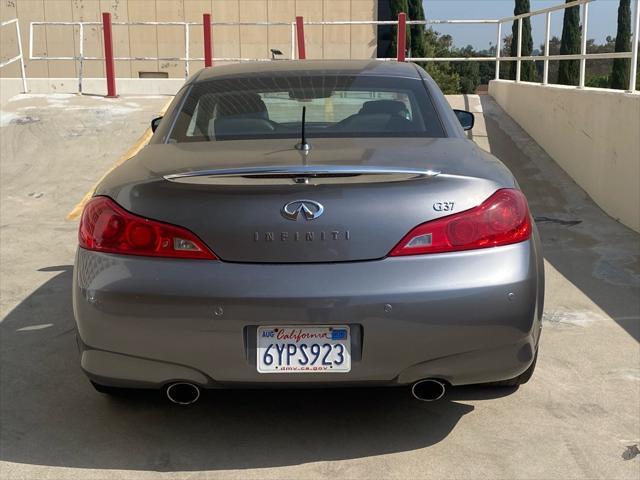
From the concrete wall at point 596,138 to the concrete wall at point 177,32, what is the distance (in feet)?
51.8

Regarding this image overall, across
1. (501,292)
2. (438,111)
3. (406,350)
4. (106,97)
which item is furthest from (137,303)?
(106,97)

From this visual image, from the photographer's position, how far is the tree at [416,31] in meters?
28.7

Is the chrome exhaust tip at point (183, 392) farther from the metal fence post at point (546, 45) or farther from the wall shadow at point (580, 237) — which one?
the metal fence post at point (546, 45)

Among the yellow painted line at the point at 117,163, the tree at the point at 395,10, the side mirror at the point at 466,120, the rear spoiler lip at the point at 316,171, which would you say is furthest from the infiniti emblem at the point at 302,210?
the tree at the point at 395,10

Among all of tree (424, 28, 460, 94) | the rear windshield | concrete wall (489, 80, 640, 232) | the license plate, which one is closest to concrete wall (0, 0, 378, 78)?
tree (424, 28, 460, 94)

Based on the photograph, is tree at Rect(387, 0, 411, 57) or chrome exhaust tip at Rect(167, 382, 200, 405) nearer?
chrome exhaust tip at Rect(167, 382, 200, 405)

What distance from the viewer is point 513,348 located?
2.83 metres

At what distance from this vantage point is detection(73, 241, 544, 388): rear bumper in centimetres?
267

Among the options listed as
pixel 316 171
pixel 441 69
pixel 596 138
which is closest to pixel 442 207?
pixel 316 171

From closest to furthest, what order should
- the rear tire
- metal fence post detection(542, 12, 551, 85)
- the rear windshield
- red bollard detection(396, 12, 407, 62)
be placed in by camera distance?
the rear tire
the rear windshield
metal fence post detection(542, 12, 551, 85)
red bollard detection(396, 12, 407, 62)

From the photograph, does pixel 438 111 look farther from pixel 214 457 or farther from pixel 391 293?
pixel 214 457

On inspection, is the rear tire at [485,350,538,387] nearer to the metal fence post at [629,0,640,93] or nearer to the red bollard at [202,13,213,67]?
the metal fence post at [629,0,640,93]

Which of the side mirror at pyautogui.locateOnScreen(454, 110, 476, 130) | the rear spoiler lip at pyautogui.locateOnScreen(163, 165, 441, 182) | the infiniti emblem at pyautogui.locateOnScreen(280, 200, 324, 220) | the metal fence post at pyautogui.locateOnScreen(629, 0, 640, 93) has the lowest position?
the infiniti emblem at pyautogui.locateOnScreen(280, 200, 324, 220)

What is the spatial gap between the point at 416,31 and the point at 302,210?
27.4 metres
